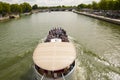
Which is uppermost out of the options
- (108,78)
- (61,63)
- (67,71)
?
(61,63)

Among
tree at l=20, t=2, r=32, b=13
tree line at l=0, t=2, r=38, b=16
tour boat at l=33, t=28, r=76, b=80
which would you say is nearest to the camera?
tour boat at l=33, t=28, r=76, b=80

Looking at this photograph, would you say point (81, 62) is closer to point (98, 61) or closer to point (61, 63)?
point (98, 61)

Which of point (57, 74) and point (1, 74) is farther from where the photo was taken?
point (1, 74)

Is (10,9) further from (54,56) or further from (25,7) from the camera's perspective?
(54,56)

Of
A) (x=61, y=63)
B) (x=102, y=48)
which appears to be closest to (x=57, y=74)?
(x=61, y=63)

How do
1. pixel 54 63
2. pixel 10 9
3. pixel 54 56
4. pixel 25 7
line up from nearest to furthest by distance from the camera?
pixel 54 63 → pixel 54 56 → pixel 10 9 → pixel 25 7

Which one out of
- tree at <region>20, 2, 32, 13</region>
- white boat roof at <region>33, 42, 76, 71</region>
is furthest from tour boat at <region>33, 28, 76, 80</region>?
tree at <region>20, 2, 32, 13</region>

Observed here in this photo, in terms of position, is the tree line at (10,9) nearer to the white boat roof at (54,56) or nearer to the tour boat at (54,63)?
the white boat roof at (54,56)

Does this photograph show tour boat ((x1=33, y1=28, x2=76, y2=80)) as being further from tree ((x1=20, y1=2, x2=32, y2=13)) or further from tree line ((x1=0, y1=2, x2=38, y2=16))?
tree ((x1=20, y1=2, x2=32, y2=13))

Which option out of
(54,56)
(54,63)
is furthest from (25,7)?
(54,63)
